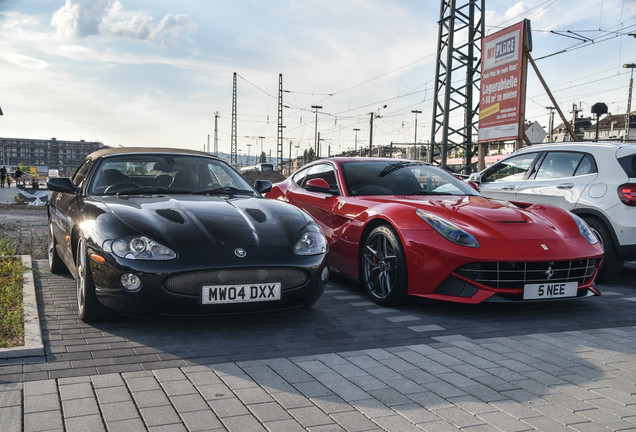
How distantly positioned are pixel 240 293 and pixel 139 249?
0.73 meters

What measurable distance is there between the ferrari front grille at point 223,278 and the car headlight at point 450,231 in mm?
1366

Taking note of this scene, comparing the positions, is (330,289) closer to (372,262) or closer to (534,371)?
(372,262)

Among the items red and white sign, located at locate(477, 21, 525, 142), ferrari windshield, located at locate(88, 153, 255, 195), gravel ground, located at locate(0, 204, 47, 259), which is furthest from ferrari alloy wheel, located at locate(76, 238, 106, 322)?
red and white sign, located at locate(477, 21, 525, 142)

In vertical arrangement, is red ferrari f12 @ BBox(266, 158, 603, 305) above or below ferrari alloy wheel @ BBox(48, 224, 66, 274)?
above

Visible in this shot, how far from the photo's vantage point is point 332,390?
296cm

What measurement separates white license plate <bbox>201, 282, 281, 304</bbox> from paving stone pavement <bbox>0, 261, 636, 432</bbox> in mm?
259

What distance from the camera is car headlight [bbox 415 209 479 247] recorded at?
453 cm

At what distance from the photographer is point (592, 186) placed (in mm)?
6434

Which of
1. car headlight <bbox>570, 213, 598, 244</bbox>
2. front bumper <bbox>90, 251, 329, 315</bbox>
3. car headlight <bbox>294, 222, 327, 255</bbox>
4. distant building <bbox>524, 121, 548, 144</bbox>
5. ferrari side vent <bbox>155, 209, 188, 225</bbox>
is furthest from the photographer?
distant building <bbox>524, 121, 548, 144</bbox>

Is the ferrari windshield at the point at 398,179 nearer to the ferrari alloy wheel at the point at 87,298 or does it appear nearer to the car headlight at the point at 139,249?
the car headlight at the point at 139,249

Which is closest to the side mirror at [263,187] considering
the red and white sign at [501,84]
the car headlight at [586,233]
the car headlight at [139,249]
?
the car headlight at [139,249]

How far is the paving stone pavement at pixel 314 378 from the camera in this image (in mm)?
2584

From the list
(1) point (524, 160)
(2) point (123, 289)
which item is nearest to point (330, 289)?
(2) point (123, 289)

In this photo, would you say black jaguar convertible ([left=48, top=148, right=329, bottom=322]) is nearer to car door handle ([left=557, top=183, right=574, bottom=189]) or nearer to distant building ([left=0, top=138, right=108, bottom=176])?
car door handle ([left=557, top=183, right=574, bottom=189])
